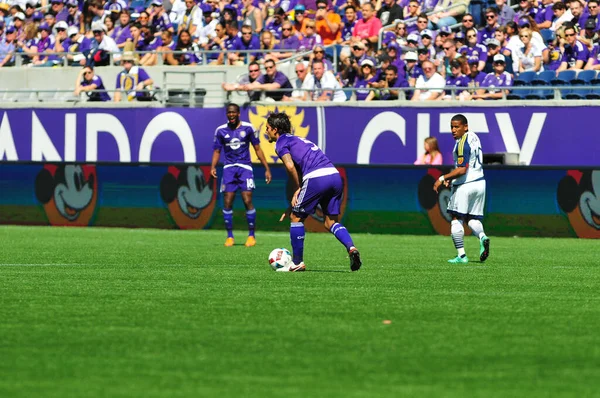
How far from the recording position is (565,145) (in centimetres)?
2606

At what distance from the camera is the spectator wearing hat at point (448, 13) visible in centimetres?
2912

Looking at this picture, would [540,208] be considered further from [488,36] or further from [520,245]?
[488,36]

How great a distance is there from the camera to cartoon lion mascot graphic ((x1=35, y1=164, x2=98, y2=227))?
26.9m

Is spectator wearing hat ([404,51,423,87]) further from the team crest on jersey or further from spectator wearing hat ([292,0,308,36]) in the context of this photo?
spectator wearing hat ([292,0,308,36])

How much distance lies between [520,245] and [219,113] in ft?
34.4

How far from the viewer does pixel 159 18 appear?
3356cm

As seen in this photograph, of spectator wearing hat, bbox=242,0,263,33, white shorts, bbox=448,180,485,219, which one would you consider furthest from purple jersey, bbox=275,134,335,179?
spectator wearing hat, bbox=242,0,263,33

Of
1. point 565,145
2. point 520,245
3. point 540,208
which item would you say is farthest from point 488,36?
point 520,245

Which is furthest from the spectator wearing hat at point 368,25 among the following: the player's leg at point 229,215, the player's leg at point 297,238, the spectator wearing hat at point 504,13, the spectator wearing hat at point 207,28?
the player's leg at point 297,238

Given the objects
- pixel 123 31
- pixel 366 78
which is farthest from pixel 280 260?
pixel 123 31

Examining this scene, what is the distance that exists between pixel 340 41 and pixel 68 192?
281 inches

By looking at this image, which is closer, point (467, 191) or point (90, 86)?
point (467, 191)

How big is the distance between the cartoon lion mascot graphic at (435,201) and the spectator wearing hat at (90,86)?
9.88 meters

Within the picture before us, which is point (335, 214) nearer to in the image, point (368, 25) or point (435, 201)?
point (435, 201)
